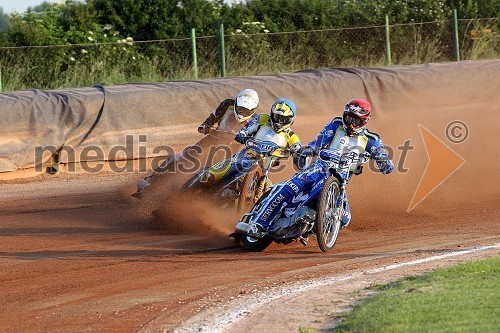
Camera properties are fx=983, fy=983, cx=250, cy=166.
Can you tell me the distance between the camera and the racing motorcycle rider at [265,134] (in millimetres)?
12875

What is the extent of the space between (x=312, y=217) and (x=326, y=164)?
771mm

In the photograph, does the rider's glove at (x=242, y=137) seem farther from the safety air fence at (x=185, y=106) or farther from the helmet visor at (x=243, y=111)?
the safety air fence at (x=185, y=106)

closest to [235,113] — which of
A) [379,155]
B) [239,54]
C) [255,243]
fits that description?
[379,155]

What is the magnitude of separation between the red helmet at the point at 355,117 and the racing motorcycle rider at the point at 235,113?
89.4 inches

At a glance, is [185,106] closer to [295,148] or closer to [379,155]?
[295,148]

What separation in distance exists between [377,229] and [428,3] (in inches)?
833

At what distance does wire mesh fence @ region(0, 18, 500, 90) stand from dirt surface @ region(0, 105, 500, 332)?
5516mm

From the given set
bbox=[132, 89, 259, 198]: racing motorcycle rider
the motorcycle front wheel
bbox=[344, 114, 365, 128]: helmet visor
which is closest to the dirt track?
the motorcycle front wheel

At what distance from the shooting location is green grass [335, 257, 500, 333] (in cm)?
714

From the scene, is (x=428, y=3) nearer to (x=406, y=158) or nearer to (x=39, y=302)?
(x=406, y=158)

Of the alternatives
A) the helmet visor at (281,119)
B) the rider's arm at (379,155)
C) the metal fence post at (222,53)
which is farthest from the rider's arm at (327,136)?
the metal fence post at (222,53)

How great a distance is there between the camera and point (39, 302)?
29.1 ft

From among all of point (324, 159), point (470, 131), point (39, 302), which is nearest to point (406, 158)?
point (470, 131)

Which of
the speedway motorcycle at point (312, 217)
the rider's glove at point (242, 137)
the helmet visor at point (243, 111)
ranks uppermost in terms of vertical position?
the helmet visor at point (243, 111)
